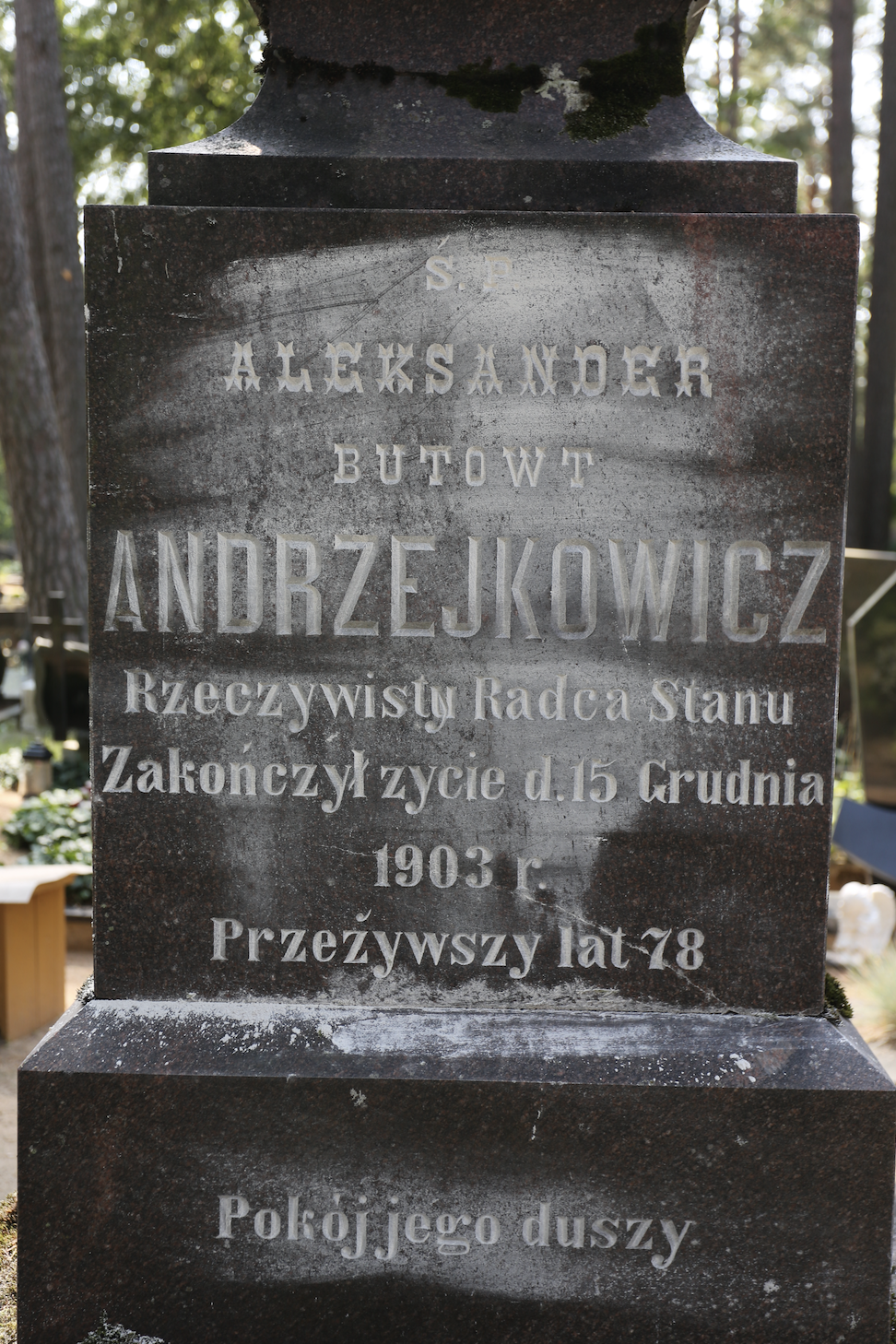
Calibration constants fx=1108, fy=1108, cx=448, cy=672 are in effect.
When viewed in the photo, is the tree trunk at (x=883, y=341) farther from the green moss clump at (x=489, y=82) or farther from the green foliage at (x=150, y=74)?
the green moss clump at (x=489, y=82)

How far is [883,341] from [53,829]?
14.2m

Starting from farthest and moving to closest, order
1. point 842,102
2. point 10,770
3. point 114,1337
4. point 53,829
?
point 842,102
point 10,770
point 53,829
point 114,1337

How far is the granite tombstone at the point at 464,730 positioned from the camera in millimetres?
2268

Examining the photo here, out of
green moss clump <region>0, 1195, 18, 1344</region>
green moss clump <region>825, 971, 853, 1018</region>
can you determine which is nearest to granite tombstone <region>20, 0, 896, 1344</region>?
green moss clump <region>825, 971, 853, 1018</region>

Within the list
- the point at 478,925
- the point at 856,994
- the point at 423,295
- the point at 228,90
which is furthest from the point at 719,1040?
the point at 228,90

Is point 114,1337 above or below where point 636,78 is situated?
below

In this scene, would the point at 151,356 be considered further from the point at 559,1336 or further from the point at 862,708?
the point at 862,708

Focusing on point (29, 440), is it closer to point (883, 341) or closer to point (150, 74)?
point (150, 74)

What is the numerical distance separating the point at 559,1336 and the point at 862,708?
20.5 feet

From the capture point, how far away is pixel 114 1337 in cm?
226

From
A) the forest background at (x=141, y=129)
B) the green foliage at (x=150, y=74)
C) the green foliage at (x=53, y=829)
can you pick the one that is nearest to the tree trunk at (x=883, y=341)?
the forest background at (x=141, y=129)

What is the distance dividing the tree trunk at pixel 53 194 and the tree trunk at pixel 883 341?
1098cm

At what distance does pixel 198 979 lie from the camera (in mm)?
2432

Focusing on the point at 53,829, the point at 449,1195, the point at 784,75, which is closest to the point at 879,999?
the point at 449,1195
